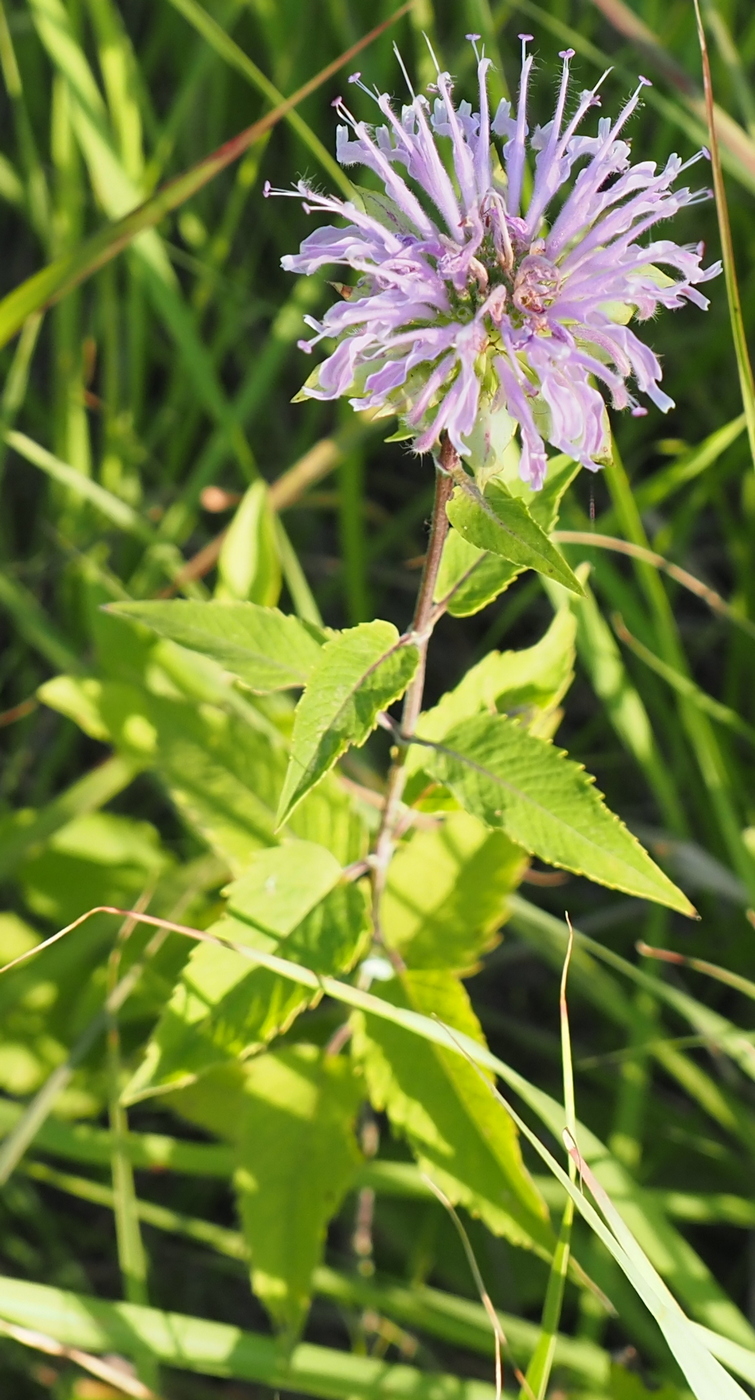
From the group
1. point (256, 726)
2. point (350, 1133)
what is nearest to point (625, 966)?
point (350, 1133)

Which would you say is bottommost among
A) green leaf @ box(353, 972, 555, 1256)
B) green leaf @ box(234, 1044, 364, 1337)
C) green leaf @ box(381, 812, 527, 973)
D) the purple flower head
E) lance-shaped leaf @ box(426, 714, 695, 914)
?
green leaf @ box(234, 1044, 364, 1337)

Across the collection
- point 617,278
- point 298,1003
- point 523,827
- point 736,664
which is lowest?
point 298,1003

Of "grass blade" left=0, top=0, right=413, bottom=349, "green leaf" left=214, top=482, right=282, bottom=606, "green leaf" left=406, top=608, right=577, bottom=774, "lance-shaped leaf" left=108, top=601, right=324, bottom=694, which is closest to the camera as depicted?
"lance-shaped leaf" left=108, top=601, right=324, bottom=694

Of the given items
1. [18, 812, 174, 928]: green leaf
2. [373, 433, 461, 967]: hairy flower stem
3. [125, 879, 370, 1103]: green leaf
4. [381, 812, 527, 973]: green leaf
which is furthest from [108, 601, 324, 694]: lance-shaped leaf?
[18, 812, 174, 928]: green leaf

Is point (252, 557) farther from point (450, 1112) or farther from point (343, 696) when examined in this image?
point (450, 1112)

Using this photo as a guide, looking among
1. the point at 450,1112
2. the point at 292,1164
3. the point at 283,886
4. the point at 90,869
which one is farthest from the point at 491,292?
the point at 90,869

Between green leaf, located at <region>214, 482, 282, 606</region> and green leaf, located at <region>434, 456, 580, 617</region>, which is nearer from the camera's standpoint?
green leaf, located at <region>434, 456, 580, 617</region>

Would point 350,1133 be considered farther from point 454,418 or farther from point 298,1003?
point 454,418

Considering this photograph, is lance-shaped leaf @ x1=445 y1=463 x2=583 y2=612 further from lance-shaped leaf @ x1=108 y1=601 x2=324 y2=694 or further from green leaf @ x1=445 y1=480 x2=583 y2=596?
Result: lance-shaped leaf @ x1=108 y1=601 x2=324 y2=694
